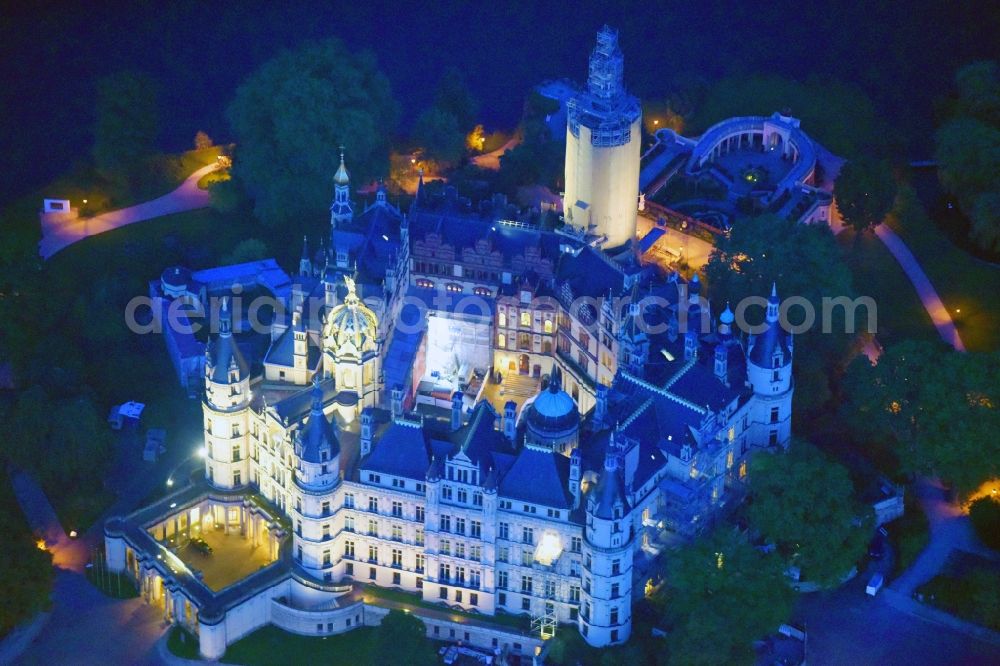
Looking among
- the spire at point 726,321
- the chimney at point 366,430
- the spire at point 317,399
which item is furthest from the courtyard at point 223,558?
the spire at point 726,321

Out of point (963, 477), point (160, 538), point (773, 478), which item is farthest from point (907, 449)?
point (160, 538)

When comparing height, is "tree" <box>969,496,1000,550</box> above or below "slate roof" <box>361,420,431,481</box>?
below

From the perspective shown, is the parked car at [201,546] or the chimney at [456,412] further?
the parked car at [201,546]

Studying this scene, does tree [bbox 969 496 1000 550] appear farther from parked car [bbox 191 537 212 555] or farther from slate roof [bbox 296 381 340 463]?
parked car [bbox 191 537 212 555]

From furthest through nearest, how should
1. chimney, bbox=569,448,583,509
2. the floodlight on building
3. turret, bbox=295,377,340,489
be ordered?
turret, bbox=295,377,340,489
the floodlight on building
chimney, bbox=569,448,583,509

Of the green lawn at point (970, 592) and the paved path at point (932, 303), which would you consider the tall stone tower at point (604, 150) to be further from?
the green lawn at point (970, 592)

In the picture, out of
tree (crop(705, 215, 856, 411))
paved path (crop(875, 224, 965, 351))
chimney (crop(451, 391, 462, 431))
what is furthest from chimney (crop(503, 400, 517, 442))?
paved path (crop(875, 224, 965, 351))
